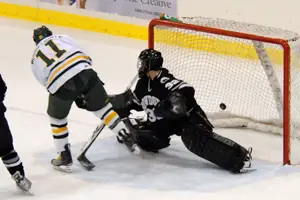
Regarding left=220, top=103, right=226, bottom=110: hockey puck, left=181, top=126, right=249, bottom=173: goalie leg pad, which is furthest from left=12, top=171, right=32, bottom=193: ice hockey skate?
left=220, top=103, right=226, bottom=110: hockey puck

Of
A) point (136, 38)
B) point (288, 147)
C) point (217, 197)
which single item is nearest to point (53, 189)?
point (217, 197)

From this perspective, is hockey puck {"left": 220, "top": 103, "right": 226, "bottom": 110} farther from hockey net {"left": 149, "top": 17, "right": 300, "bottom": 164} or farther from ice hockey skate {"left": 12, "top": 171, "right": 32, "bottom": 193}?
ice hockey skate {"left": 12, "top": 171, "right": 32, "bottom": 193}

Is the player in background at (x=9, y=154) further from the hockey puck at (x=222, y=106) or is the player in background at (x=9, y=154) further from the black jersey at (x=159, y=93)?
the hockey puck at (x=222, y=106)

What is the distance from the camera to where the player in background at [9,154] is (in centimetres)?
432

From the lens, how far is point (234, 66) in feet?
18.1

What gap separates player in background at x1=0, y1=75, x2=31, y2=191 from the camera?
170 inches

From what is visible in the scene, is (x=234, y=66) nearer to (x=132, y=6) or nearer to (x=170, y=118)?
(x=170, y=118)

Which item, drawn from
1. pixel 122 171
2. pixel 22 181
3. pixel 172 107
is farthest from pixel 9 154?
pixel 172 107

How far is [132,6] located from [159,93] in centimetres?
277

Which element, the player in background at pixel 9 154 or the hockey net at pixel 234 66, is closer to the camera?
the player in background at pixel 9 154

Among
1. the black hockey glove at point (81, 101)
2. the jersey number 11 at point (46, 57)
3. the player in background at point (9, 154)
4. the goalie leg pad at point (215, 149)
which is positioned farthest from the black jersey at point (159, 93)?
the player in background at point (9, 154)

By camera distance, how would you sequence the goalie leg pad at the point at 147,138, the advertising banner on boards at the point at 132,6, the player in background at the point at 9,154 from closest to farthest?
the player in background at the point at 9,154 → the goalie leg pad at the point at 147,138 → the advertising banner on boards at the point at 132,6

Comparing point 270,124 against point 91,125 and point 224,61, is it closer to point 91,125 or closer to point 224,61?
point 224,61

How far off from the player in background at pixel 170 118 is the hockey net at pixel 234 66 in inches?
16.6
